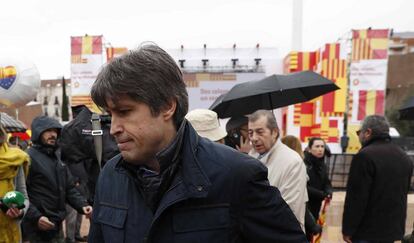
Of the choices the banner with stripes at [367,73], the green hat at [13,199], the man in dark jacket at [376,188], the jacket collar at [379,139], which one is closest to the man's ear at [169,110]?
the green hat at [13,199]

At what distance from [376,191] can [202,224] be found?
2.88 meters

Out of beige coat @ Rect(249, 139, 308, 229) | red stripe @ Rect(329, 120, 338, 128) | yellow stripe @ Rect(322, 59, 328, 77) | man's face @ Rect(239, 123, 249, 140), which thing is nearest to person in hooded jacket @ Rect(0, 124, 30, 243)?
man's face @ Rect(239, 123, 249, 140)

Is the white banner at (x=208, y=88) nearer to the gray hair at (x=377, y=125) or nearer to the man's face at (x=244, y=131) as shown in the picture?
the man's face at (x=244, y=131)

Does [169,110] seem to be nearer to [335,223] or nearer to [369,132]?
[369,132]

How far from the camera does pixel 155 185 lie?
1.20 m

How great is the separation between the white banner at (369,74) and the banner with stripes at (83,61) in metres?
9.36

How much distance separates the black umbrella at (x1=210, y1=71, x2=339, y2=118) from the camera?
4.01 meters

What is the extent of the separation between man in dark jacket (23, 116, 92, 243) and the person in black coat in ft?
8.12

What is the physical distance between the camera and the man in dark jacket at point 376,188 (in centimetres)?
348

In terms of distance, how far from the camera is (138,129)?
3.79 feet

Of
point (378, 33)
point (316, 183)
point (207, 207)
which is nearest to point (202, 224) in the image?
point (207, 207)

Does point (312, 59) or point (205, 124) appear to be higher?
point (312, 59)

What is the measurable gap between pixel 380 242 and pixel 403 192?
0.52 meters

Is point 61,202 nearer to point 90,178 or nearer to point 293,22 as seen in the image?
point 90,178
